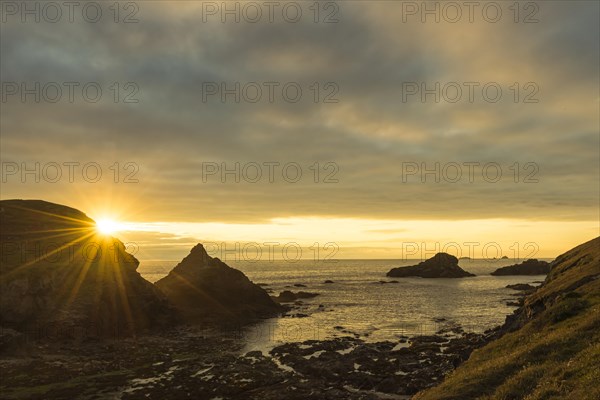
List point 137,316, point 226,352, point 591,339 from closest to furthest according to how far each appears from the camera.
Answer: point 591,339 → point 226,352 → point 137,316

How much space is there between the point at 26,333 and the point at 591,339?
71.0m

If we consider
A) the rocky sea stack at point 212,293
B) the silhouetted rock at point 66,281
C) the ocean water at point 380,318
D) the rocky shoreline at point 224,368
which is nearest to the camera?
the rocky shoreline at point 224,368

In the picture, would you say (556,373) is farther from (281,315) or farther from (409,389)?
(281,315)

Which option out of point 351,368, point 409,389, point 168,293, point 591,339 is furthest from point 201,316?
point 591,339

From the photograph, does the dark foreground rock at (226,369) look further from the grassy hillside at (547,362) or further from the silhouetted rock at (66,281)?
the grassy hillside at (547,362)

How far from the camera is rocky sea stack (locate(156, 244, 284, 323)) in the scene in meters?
93.9

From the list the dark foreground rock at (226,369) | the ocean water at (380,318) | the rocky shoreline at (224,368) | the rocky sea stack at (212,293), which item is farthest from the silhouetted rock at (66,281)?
the ocean water at (380,318)

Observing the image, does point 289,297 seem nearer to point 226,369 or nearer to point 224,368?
point 224,368

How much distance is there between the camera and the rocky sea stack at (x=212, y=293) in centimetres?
9388

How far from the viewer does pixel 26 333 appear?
207 ft

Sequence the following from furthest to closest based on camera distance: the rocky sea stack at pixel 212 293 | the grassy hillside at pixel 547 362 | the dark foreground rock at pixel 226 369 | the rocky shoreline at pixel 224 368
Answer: the rocky sea stack at pixel 212 293 < the rocky shoreline at pixel 224 368 < the dark foreground rock at pixel 226 369 < the grassy hillside at pixel 547 362

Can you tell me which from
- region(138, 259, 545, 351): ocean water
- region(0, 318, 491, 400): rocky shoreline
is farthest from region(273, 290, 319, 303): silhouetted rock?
region(0, 318, 491, 400): rocky shoreline

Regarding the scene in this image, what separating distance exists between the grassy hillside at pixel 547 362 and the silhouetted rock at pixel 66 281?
6173 cm

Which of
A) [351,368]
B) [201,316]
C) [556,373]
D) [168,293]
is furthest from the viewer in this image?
[168,293]
